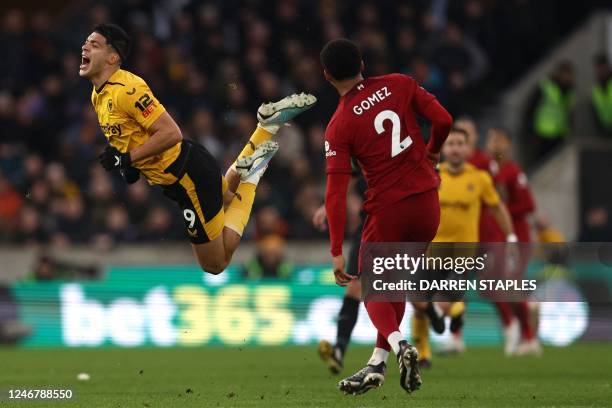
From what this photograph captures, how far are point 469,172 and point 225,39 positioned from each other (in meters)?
8.99

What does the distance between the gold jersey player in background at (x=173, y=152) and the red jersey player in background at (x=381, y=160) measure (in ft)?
4.97

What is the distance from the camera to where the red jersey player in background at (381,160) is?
995cm

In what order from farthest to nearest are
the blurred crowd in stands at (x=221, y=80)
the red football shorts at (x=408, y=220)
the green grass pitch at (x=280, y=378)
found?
the blurred crowd in stands at (x=221, y=80) < the green grass pitch at (x=280, y=378) < the red football shorts at (x=408, y=220)

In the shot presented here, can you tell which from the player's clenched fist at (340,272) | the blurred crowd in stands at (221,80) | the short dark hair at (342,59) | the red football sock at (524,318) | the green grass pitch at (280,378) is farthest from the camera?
the blurred crowd in stands at (221,80)

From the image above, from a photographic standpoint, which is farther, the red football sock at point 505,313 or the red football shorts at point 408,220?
the red football sock at point 505,313

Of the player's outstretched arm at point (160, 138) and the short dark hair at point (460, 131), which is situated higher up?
the short dark hair at point (460, 131)

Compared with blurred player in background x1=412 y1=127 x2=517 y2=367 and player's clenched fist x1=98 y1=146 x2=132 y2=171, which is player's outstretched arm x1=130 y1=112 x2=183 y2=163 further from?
blurred player in background x1=412 y1=127 x2=517 y2=367

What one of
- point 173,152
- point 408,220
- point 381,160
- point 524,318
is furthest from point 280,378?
point 524,318

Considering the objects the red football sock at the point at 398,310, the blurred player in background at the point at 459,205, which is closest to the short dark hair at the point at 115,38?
the red football sock at the point at 398,310

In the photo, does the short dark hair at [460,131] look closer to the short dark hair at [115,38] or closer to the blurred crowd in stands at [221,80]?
the short dark hair at [115,38]

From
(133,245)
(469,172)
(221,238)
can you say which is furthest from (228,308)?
(221,238)

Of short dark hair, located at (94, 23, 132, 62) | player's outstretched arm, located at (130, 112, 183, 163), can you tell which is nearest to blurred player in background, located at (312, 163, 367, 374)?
player's outstretched arm, located at (130, 112, 183, 163)

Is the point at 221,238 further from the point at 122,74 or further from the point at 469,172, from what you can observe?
the point at 469,172

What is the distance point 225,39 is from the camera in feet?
73.4
